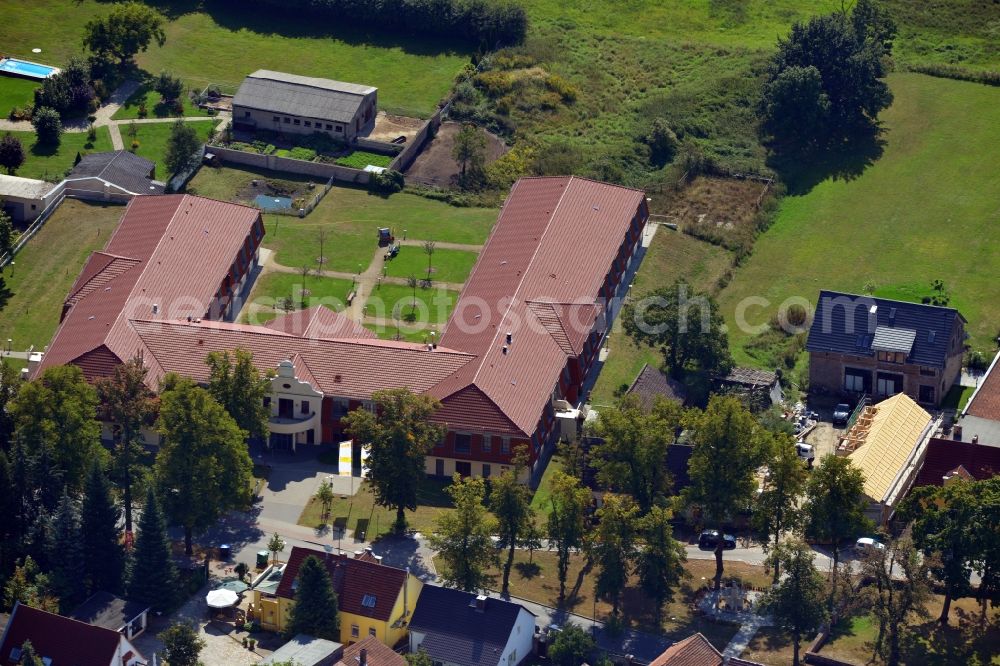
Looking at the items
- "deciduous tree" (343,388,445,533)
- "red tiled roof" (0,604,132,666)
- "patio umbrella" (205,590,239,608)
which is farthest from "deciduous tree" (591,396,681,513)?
"red tiled roof" (0,604,132,666)

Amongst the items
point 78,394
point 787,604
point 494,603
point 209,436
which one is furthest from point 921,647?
point 78,394

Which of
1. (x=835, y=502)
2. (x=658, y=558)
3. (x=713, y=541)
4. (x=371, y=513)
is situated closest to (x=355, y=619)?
(x=371, y=513)

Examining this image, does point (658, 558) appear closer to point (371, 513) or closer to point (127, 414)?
point (371, 513)

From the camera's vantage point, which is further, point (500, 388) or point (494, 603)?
point (500, 388)

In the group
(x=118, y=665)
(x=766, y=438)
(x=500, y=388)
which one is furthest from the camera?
(x=500, y=388)

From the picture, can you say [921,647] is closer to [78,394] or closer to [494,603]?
[494,603]

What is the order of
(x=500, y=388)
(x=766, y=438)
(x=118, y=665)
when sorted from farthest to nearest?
(x=500, y=388), (x=766, y=438), (x=118, y=665)

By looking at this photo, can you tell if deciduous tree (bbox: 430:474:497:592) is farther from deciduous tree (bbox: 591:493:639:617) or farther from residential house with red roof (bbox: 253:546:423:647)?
deciduous tree (bbox: 591:493:639:617)

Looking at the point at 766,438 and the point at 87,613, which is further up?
the point at 766,438
